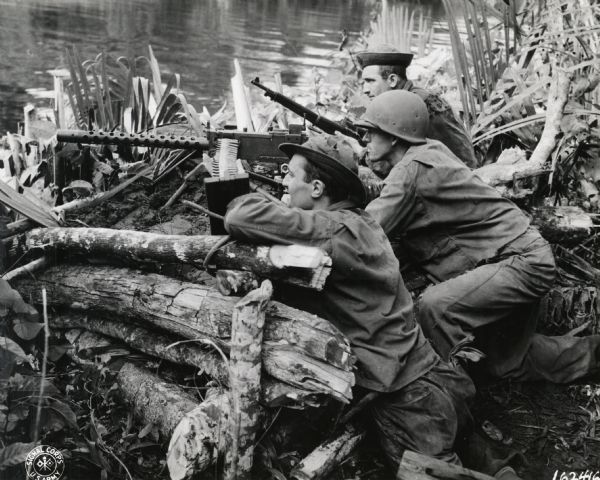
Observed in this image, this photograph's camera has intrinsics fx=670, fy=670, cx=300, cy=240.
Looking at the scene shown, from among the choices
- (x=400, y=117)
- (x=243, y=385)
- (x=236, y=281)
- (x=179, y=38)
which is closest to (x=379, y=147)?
(x=400, y=117)

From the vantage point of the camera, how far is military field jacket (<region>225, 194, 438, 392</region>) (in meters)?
3.35

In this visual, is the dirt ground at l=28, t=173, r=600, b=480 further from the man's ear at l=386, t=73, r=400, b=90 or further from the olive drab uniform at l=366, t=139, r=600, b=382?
the man's ear at l=386, t=73, r=400, b=90

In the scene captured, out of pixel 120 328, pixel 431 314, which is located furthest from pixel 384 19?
pixel 120 328

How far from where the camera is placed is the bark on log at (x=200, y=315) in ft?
10.6

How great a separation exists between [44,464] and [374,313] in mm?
1751

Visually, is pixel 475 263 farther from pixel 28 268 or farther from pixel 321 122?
pixel 28 268

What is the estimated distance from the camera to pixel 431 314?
14.5 ft

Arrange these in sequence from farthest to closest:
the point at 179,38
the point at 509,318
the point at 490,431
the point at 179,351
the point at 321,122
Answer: the point at 179,38
the point at 321,122
the point at 509,318
the point at 490,431
the point at 179,351

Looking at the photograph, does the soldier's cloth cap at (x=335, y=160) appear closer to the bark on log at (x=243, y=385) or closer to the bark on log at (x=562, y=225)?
the bark on log at (x=243, y=385)

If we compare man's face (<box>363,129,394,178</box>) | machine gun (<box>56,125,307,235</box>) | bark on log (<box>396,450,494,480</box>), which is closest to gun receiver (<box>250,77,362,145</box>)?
machine gun (<box>56,125,307,235</box>)

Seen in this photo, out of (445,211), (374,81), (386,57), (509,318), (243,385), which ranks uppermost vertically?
(386,57)

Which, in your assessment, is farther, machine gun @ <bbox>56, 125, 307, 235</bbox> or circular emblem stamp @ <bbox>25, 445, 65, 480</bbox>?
machine gun @ <bbox>56, 125, 307, 235</bbox>

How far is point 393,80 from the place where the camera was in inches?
237

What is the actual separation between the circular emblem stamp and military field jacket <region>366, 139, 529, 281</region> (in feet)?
7.72
